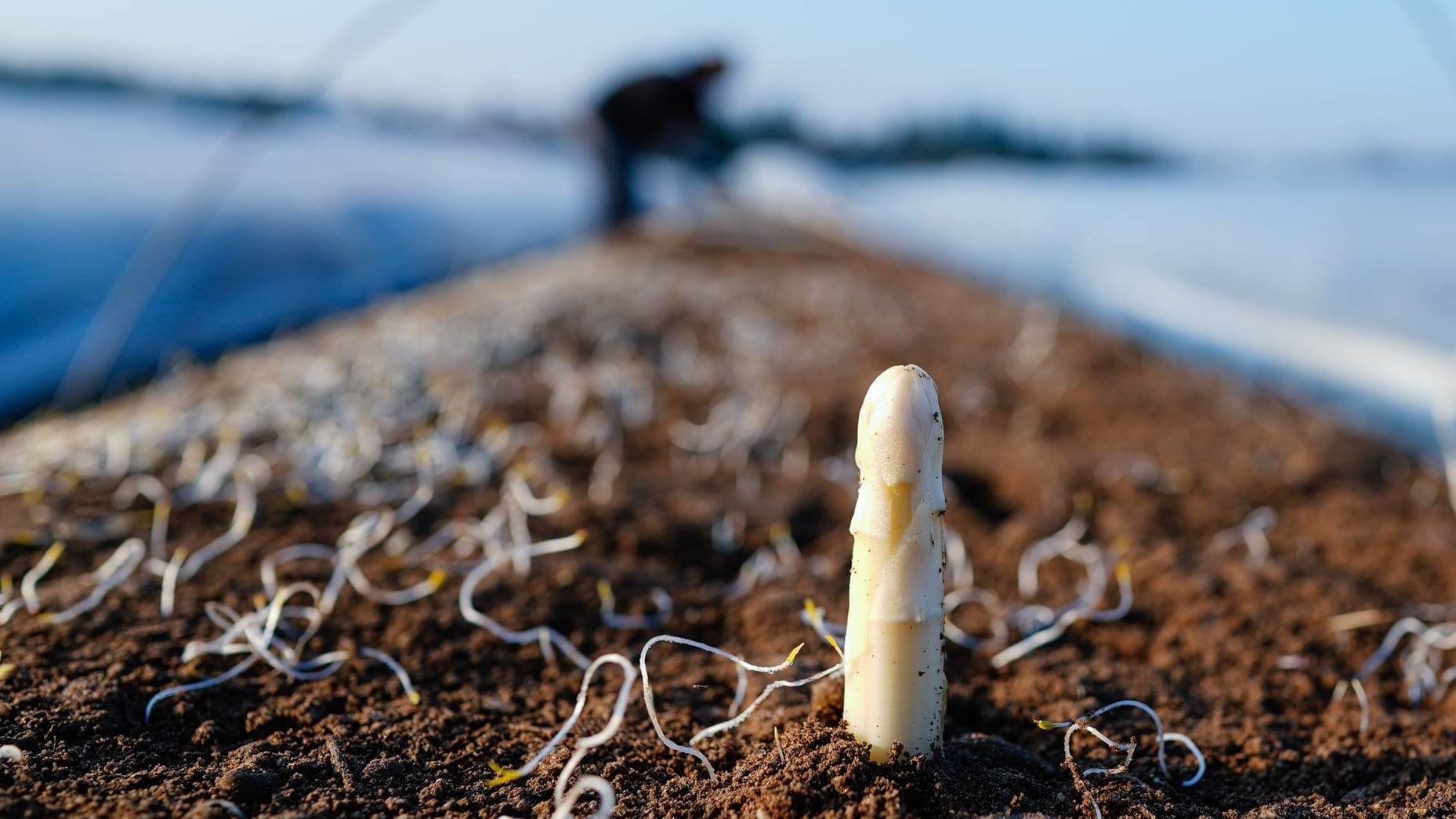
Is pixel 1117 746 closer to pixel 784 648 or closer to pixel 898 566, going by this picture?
pixel 898 566

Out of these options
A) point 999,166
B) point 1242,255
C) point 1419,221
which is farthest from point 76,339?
point 999,166

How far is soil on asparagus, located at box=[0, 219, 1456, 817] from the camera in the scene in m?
1.04

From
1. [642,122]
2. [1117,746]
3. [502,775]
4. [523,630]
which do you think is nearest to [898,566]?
[1117,746]

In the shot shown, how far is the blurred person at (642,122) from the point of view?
6559mm

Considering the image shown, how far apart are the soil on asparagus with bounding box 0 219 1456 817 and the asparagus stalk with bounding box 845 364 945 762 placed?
0.06 meters

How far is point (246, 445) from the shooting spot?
7.87 ft

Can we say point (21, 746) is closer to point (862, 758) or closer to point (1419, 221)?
point (862, 758)

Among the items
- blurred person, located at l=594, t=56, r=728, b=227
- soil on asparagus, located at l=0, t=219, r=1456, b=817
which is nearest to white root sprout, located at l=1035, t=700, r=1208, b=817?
soil on asparagus, located at l=0, t=219, r=1456, b=817

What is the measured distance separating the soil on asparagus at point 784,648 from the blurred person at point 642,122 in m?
3.85

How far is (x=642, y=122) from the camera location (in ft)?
23.2

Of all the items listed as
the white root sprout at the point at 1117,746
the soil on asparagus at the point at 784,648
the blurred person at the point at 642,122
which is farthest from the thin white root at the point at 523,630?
the blurred person at the point at 642,122

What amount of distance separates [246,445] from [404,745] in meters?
1.51

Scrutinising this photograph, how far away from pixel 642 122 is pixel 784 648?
616 cm

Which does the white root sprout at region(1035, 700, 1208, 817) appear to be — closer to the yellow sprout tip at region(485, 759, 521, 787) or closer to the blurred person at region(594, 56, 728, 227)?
the yellow sprout tip at region(485, 759, 521, 787)
